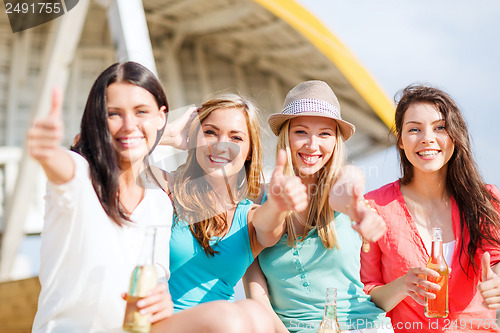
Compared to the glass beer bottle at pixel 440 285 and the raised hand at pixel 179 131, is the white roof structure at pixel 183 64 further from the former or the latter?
the glass beer bottle at pixel 440 285

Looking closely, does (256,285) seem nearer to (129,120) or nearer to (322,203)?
(322,203)

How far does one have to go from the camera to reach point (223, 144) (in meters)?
1.66

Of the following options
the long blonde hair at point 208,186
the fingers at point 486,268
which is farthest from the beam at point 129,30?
the fingers at point 486,268

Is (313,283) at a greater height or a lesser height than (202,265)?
lesser

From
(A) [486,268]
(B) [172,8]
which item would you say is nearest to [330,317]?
(A) [486,268]

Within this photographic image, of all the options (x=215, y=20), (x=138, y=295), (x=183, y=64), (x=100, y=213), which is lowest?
(x=138, y=295)

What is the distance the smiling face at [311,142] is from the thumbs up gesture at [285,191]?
1.44 feet

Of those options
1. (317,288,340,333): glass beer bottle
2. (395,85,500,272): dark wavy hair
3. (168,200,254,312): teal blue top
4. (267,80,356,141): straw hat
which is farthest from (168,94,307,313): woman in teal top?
(395,85,500,272): dark wavy hair

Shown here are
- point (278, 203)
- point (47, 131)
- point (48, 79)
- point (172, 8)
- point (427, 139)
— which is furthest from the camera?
point (172, 8)

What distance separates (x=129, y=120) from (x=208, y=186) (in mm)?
453

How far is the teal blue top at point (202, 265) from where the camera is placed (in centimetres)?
154

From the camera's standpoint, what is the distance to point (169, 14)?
5.48 meters

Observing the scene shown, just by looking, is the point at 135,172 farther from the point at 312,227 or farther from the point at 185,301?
the point at 312,227

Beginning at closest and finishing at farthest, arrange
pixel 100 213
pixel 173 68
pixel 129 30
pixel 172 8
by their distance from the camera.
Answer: pixel 100 213
pixel 129 30
pixel 172 8
pixel 173 68
